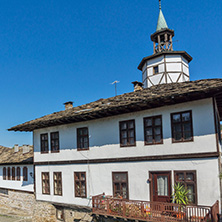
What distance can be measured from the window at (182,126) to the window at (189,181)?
168cm

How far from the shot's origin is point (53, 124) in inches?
752

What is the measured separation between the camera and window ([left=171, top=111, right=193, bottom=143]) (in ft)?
42.6

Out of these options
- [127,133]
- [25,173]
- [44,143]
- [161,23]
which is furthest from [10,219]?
[161,23]

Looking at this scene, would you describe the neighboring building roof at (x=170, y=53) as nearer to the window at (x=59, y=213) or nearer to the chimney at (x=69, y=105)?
the chimney at (x=69, y=105)

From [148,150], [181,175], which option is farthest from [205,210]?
[148,150]

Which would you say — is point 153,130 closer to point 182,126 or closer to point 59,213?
point 182,126

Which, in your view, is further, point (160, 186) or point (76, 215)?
point (76, 215)

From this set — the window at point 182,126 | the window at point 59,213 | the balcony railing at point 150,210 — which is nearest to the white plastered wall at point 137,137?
the window at point 182,126

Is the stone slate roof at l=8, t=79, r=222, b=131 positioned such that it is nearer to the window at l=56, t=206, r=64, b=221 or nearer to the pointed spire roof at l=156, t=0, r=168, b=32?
the window at l=56, t=206, r=64, b=221

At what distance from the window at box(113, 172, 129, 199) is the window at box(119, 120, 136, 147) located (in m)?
1.83

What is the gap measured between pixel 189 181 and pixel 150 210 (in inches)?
97.0

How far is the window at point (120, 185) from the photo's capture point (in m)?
15.0

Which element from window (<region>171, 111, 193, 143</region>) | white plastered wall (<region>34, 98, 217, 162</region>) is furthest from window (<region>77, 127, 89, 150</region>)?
window (<region>171, 111, 193, 143</region>)

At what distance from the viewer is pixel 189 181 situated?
1275 cm
